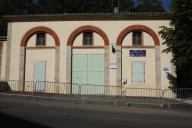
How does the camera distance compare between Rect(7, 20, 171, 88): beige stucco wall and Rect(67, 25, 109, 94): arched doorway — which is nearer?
Rect(7, 20, 171, 88): beige stucco wall

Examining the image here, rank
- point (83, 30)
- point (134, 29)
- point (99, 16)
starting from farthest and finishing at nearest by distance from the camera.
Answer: point (83, 30) < point (99, 16) < point (134, 29)

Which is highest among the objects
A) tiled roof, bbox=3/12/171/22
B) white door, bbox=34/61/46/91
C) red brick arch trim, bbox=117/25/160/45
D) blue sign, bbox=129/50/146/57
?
tiled roof, bbox=3/12/171/22

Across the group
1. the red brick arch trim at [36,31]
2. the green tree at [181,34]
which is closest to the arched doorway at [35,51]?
the red brick arch trim at [36,31]

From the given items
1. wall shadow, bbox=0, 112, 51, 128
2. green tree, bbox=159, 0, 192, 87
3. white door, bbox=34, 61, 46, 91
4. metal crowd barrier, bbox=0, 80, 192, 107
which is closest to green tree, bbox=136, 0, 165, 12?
white door, bbox=34, 61, 46, 91

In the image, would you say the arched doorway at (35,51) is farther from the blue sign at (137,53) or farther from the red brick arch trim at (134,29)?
the blue sign at (137,53)

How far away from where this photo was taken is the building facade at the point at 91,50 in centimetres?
2900

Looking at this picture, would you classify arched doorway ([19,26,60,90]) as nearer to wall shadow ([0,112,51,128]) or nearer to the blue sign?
the blue sign

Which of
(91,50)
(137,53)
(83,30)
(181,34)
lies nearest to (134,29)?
(137,53)

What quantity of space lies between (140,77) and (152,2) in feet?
124

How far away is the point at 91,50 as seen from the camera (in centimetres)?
2967

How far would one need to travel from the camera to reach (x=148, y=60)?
29.0 metres

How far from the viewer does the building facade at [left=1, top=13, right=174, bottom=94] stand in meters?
29.0

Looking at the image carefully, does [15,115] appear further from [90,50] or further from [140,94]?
[90,50]

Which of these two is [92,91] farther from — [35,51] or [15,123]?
[15,123]
